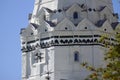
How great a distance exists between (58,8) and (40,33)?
266 centimetres

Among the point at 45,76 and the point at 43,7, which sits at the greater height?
the point at 43,7

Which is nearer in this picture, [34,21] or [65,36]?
[65,36]

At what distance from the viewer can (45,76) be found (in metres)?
40.8

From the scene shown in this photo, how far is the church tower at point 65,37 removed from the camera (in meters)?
40.5

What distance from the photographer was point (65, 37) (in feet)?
133

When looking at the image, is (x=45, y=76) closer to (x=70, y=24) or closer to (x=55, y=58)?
(x=55, y=58)

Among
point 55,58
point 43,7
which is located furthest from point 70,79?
point 43,7

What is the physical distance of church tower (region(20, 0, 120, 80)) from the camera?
40.5 metres

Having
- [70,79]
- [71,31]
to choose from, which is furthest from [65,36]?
[70,79]

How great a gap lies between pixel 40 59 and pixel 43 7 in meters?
4.79

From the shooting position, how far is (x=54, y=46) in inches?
1602

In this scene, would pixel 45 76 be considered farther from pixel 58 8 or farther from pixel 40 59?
pixel 58 8

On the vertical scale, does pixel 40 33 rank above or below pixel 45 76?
above

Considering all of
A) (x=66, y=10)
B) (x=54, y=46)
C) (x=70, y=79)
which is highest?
(x=66, y=10)
